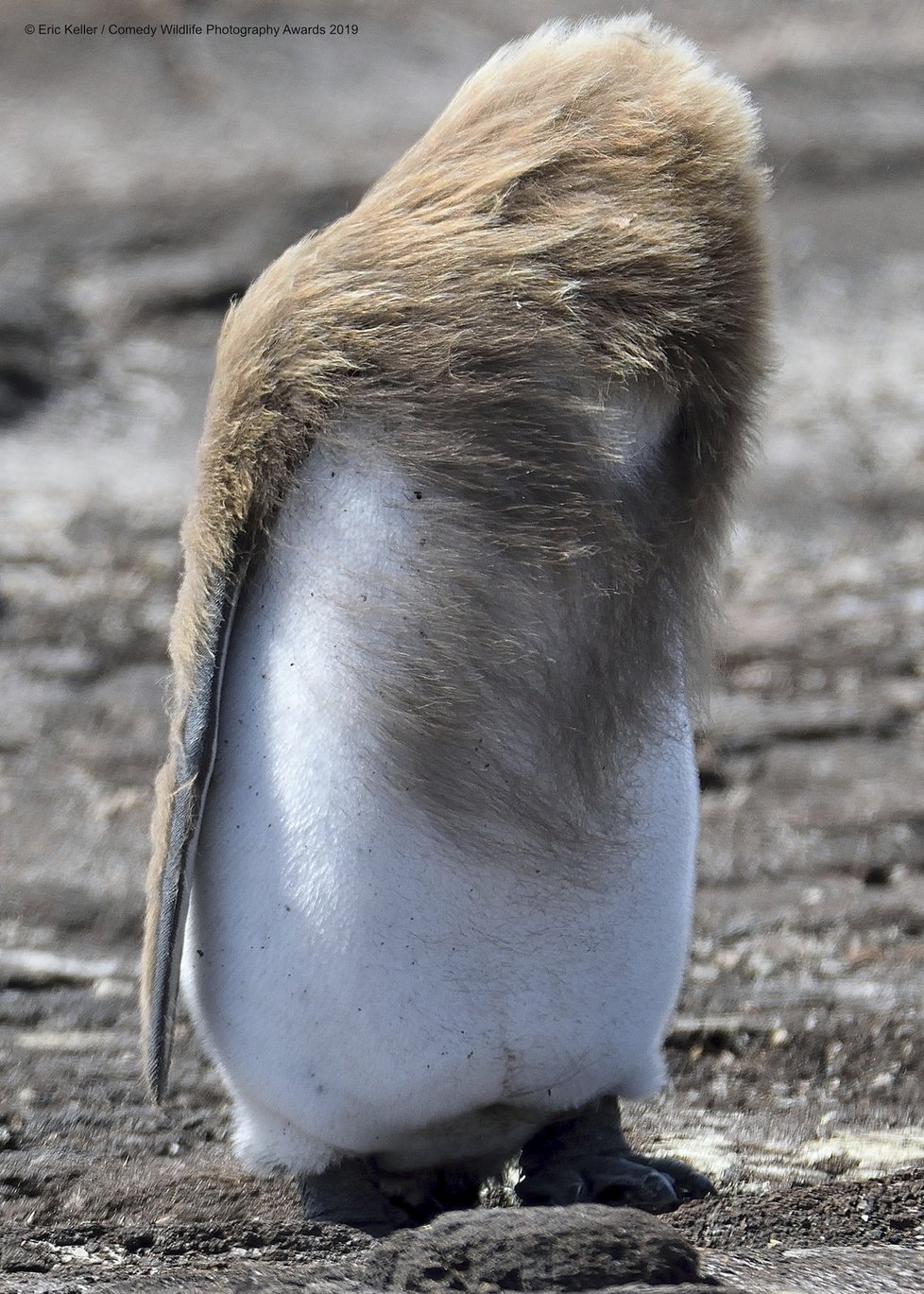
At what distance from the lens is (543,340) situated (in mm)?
1111

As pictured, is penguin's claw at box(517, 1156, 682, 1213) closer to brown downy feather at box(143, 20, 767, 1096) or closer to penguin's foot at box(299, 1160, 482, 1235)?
penguin's foot at box(299, 1160, 482, 1235)

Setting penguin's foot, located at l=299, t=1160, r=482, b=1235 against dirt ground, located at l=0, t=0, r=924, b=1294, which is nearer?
penguin's foot, located at l=299, t=1160, r=482, b=1235

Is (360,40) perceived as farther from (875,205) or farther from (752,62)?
(875,205)

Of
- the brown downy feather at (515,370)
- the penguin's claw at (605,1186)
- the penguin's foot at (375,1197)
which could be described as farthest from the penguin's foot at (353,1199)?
the brown downy feather at (515,370)

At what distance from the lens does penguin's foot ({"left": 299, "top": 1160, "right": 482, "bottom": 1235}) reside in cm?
127

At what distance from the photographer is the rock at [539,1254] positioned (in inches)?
41.0

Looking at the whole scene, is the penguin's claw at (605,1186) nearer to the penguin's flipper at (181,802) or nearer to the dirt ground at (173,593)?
the dirt ground at (173,593)

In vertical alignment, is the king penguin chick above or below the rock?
above

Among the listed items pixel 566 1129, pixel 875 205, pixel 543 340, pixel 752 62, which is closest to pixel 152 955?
pixel 566 1129

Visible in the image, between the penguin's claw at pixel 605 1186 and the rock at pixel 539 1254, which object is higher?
the rock at pixel 539 1254

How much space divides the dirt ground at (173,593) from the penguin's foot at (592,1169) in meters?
0.05

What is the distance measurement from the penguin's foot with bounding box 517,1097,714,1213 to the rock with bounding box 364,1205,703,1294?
0.57ft

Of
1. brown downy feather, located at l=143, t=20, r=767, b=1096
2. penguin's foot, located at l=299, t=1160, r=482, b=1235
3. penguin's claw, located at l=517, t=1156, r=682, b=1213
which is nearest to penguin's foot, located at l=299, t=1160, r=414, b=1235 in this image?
penguin's foot, located at l=299, t=1160, r=482, b=1235

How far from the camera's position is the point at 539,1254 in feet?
3.44
